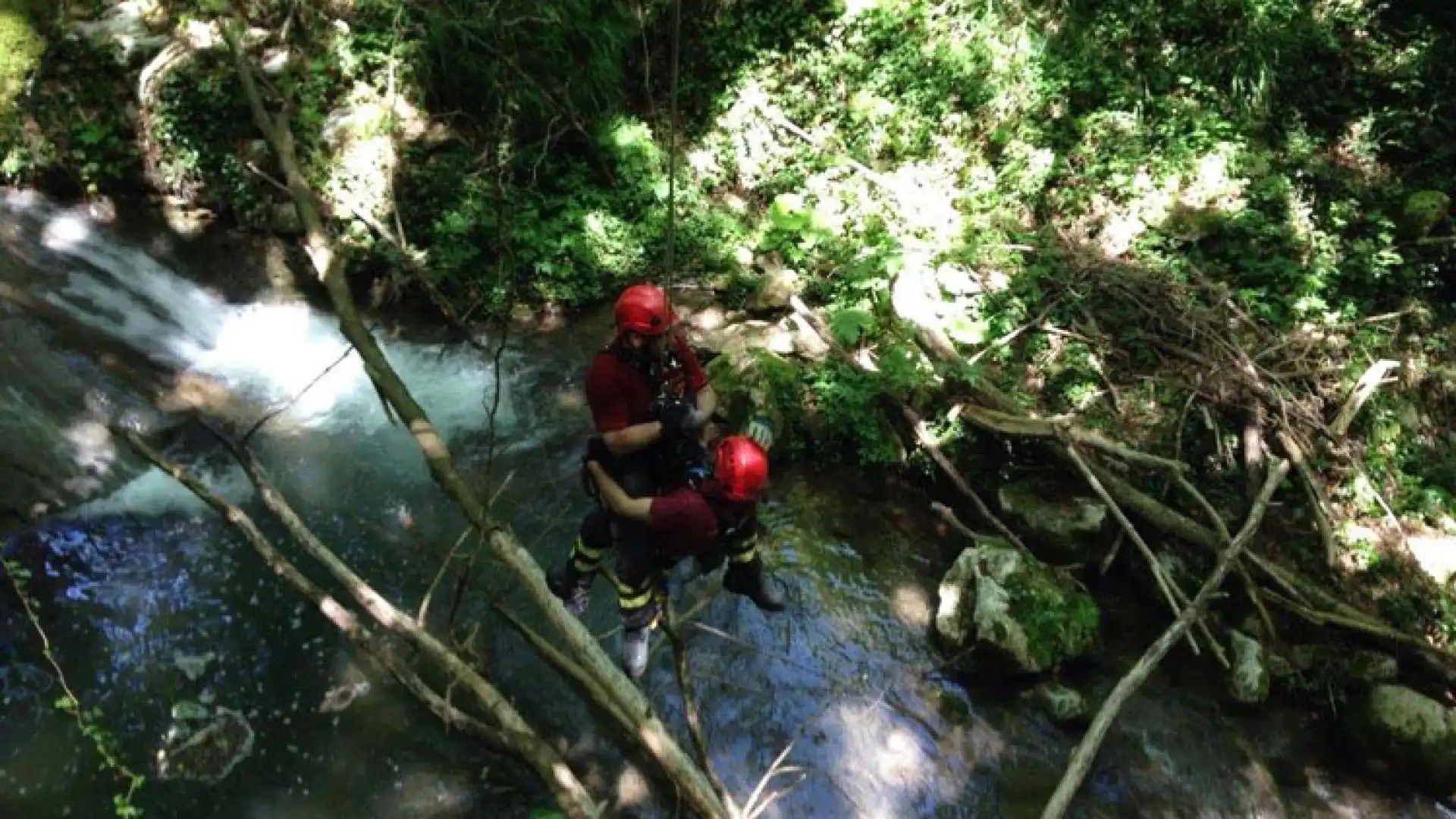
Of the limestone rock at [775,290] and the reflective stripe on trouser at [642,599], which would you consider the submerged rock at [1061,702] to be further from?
the limestone rock at [775,290]

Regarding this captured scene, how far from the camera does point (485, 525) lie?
4562mm

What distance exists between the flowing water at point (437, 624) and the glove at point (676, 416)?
41.3 inches

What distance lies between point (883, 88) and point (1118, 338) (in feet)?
11.6

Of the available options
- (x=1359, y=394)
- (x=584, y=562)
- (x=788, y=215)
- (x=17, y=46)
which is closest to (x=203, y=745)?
(x=584, y=562)

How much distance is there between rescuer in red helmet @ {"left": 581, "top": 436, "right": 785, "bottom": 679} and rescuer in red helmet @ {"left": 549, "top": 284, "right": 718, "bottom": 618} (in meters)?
0.08

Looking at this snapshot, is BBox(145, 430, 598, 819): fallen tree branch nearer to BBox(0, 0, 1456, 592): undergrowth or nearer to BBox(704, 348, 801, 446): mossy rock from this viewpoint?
BBox(704, 348, 801, 446): mossy rock

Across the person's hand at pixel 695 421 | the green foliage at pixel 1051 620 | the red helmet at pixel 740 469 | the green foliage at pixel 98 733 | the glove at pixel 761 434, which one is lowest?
the green foliage at pixel 1051 620

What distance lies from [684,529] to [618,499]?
0.38 m

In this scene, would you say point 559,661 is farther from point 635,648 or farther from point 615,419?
point 615,419

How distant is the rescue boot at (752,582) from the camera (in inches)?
183

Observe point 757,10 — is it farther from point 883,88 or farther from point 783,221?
point 783,221

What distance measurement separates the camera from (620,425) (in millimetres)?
3988

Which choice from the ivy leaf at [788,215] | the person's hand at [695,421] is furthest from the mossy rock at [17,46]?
the person's hand at [695,421]

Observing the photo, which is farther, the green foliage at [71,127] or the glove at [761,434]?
the green foliage at [71,127]
